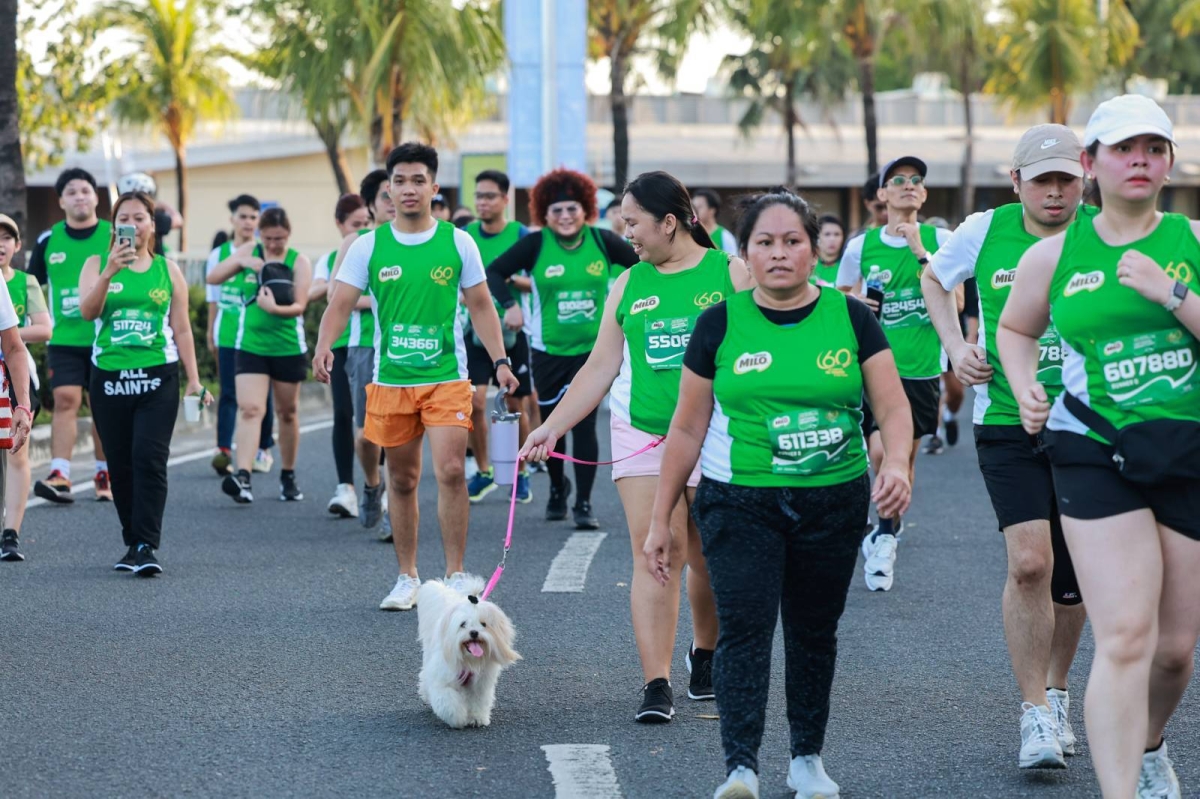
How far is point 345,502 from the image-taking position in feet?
39.1

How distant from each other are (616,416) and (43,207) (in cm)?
4554

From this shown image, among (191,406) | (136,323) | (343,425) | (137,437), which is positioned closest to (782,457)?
(137,437)

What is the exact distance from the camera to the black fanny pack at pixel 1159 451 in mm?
4523

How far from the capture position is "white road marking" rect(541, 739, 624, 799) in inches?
211

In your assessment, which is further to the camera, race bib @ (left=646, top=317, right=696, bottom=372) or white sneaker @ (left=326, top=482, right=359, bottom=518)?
white sneaker @ (left=326, top=482, right=359, bottom=518)

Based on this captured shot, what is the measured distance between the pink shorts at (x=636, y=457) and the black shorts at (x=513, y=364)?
5.81 m

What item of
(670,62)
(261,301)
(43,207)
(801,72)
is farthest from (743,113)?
(261,301)

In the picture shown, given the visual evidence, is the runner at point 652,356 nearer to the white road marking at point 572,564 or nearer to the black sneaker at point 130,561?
the white road marking at point 572,564

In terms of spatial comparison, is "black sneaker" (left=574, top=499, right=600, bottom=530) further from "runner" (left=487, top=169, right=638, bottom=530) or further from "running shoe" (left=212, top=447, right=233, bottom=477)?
"running shoe" (left=212, top=447, right=233, bottom=477)

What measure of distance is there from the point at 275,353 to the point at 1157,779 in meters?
9.02

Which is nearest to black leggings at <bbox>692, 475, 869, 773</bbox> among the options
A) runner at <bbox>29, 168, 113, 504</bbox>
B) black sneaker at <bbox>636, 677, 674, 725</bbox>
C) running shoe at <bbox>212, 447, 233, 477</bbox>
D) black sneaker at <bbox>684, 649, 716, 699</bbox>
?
black sneaker at <bbox>636, 677, 674, 725</bbox>

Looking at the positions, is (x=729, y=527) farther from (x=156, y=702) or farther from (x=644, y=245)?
(x=156, y=702)

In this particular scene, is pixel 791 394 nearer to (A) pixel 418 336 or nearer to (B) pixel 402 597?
(A) pixel 418 336

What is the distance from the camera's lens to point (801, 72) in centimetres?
5041
